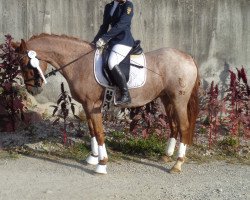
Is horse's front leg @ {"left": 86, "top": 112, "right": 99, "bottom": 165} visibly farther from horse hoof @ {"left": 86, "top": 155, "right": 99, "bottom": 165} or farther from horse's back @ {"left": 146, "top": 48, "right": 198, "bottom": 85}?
horse's back @ {"left": 146, "top": 48, "right": 198, "bottom": 85}

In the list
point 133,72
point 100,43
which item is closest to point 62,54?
point 100,43

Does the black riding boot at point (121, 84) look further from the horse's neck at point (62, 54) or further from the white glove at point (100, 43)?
the horse's neck at point (62, 54)

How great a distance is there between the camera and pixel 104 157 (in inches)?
260

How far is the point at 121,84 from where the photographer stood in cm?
642

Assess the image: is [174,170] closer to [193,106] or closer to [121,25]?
[193,106]

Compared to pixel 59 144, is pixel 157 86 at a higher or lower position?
higher

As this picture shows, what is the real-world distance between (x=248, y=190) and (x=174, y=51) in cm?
222

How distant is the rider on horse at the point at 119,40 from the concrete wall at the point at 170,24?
2530mm

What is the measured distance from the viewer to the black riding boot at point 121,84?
6.36 m

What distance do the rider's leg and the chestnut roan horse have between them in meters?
0.23

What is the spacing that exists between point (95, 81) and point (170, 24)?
3506mm

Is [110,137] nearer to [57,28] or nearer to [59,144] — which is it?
[59,144]

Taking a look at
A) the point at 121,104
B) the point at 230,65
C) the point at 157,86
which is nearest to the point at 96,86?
the point at 121,104

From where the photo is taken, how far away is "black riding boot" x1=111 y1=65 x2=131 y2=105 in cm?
636
